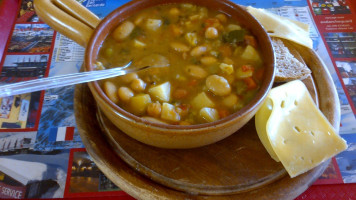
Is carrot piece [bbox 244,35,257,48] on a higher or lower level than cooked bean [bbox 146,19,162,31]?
lower

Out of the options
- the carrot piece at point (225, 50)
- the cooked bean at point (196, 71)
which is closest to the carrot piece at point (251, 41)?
the carrot piece at point (225, 50)

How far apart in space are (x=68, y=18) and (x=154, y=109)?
0.73 meters

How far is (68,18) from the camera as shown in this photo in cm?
172

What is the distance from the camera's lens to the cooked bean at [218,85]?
5.39 ft

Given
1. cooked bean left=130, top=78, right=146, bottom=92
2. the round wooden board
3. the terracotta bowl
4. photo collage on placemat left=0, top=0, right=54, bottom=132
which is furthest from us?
photo collage on placemat left=0, top=0, right=54, bottom=132

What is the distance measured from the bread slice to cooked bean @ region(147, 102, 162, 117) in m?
0.83

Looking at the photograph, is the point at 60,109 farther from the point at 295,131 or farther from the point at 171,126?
the point at 295,131

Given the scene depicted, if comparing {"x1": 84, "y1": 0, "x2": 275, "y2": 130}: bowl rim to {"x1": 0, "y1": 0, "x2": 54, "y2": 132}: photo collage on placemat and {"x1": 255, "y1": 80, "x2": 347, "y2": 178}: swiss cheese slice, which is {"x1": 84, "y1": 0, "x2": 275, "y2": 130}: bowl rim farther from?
{"x1": 0, "y1": 0, "x2": 54, "y2": 132}: photo collage on placemat

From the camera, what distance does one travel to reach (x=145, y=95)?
1.61 metres

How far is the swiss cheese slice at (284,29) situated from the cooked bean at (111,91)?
1.17 m

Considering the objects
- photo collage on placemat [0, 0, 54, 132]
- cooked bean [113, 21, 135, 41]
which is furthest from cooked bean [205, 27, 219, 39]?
photo collage on placemat [0, 0, 54, 132]

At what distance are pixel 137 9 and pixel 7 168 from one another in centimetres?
124

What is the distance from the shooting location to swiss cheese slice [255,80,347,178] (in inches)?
62.3

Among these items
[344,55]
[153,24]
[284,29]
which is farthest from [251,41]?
[344,55]
